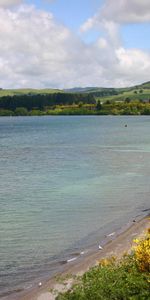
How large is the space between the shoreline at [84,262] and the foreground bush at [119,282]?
192 centimetres

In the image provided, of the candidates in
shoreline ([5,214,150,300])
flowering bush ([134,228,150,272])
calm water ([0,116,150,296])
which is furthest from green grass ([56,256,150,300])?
calm water ([0,116,150,296])

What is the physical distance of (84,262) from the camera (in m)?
20.4

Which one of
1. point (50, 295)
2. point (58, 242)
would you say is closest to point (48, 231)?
point (58, 242)

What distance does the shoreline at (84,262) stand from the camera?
16.7 m

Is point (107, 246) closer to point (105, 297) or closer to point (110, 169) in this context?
point (105, 297)

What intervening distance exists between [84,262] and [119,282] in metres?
7.80

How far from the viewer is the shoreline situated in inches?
658

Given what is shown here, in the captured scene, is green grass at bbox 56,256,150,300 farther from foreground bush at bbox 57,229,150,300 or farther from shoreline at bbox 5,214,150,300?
shoreline at bbox 5,214,150,300

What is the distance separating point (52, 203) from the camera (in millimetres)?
35312

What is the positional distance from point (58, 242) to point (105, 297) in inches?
512

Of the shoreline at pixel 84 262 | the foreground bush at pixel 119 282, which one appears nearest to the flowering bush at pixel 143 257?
the foreground bush at pixel 119 282

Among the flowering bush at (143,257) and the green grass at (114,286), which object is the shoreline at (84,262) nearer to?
the green grass at (114,286)

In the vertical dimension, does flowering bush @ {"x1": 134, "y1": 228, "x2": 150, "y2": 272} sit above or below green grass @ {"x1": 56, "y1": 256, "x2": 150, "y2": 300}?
above

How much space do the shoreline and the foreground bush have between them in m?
1.92
